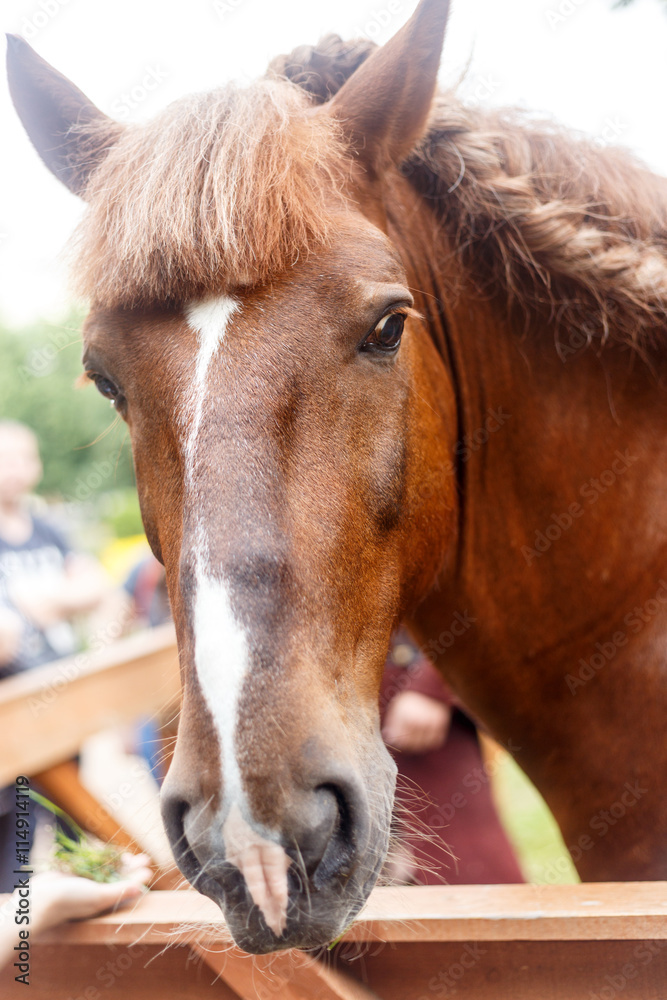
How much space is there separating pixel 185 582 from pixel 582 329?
133 centimetres

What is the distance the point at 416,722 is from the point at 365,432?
1730 millimetres

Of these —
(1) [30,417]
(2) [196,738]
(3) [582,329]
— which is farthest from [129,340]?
(1) [30,417]

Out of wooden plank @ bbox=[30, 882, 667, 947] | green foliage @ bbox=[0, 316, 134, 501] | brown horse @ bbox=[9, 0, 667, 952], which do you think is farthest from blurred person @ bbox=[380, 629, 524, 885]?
green foliage @ bbox=[0, 316, 134, 501]

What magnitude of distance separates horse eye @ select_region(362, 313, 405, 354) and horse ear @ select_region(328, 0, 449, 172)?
0.52m

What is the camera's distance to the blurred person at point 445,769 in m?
2.85

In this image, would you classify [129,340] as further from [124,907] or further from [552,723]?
[552,723]

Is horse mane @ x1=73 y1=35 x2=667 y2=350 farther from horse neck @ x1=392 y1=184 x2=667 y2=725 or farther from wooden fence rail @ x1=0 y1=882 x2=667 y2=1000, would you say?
wooden fence rail @ x1=0 y1=882 x2=667 y2=1000

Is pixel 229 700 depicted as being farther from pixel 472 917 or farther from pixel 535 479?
pixel 535 479

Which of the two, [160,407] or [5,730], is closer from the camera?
[160,407]

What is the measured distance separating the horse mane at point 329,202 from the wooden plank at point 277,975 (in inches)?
54.6

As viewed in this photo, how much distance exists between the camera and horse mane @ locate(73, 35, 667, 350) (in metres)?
1.49

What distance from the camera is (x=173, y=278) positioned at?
1486 mm

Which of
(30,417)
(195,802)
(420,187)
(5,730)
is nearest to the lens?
(195,802)

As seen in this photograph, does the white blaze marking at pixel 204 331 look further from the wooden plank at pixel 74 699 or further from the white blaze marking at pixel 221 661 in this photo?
the wooden plank at pixel 74 699
